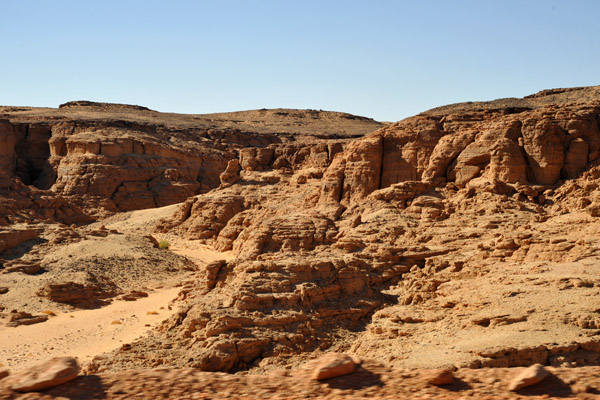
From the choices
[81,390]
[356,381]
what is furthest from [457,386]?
[81,390]

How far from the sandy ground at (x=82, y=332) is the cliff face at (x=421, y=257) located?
2146 mm

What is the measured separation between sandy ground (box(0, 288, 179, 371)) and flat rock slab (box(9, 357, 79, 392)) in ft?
29.2

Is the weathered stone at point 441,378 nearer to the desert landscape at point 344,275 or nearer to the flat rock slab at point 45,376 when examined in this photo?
the desert landscape at point 344,275

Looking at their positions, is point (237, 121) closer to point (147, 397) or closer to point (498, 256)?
point (498, 256)

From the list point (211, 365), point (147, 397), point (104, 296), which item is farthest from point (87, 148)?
point (147, 397)

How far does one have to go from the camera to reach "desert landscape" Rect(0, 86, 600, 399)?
421 inches

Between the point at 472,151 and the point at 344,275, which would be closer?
the point at 344,275

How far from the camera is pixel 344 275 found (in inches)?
808

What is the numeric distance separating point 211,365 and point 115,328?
7980mm

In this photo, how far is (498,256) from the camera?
20609 millimetres

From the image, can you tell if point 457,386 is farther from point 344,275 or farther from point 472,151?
point 472,151

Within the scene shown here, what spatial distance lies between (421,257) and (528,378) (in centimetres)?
1238

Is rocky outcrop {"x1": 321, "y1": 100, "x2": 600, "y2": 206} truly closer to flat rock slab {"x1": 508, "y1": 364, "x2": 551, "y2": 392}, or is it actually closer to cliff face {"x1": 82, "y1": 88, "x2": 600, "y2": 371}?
cliff face {"x1": 82, "y1": 88, "x2": 600, "y2": 371}

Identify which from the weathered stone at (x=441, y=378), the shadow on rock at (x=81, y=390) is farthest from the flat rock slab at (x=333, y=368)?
the shadow on rock at (x=81, y=390)
